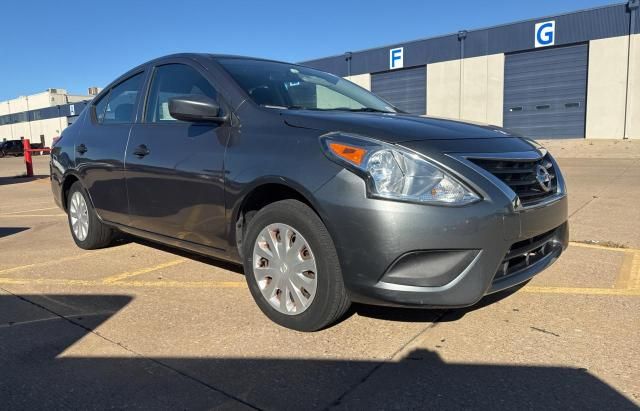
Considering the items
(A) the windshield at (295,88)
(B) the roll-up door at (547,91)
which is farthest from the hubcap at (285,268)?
(B) the roll-up door at (547,91)

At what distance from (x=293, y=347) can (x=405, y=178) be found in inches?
44.3

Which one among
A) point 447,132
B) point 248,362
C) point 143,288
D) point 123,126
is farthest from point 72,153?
point 447,132

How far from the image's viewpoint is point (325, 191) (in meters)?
2.73

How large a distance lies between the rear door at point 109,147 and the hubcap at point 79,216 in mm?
305

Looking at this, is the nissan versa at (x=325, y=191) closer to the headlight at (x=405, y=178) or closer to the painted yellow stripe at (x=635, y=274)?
the headlight at (x=405, y=178)

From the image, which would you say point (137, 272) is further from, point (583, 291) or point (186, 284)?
point (583, 291)

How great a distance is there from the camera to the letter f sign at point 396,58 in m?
31.6

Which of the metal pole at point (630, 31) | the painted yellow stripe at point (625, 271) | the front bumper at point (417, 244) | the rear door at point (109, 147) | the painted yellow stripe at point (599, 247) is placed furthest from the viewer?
the metal pole at point (630, 31)

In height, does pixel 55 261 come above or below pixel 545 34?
below

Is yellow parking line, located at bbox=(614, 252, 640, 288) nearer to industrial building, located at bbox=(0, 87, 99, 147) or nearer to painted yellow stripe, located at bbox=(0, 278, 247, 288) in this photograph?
painted yellow stripe, located at bbox=(0, 278, 247, 288)

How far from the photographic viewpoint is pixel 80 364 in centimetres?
270

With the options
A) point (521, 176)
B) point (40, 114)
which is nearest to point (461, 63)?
point (521, 176)

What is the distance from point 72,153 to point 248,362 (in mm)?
3450

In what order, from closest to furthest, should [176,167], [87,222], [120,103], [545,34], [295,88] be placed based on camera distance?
[176,167], [295,88], [120,103], [87,222], [545,34]
